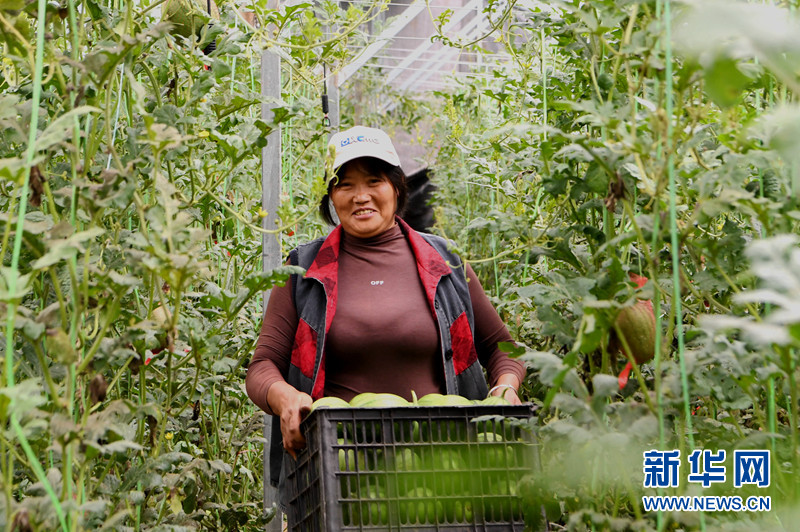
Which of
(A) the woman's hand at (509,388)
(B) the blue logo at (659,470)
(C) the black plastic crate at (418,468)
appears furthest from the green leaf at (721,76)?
(A) the woman's hand at (509,388)

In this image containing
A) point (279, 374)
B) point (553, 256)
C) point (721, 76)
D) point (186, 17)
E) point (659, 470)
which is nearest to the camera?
point (721, 76)

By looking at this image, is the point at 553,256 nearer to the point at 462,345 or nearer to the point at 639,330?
the point at 639,330

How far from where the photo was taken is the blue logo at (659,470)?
1.39m

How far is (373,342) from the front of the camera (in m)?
2.49

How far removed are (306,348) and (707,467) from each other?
4.32ft

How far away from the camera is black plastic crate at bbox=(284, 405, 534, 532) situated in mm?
1731

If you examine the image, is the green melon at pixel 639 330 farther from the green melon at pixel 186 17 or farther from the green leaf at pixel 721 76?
the green melon at pixel 186 17

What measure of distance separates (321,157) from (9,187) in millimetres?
3497

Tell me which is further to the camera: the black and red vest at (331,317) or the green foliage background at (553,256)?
the black and red vest at (331,317)

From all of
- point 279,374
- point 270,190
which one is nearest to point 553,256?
point 279,374

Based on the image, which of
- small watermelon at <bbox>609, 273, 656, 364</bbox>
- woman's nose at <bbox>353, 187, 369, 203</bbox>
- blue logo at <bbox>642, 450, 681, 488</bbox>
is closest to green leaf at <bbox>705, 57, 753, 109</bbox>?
blue logo at <bbox>642, 450, 681, 488</bbox>

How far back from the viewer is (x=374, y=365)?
8.21 ft

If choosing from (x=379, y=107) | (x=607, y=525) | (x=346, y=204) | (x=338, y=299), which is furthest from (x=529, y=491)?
(x=379, y=107)

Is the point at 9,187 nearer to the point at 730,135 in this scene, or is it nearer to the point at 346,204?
the point at 346,204
